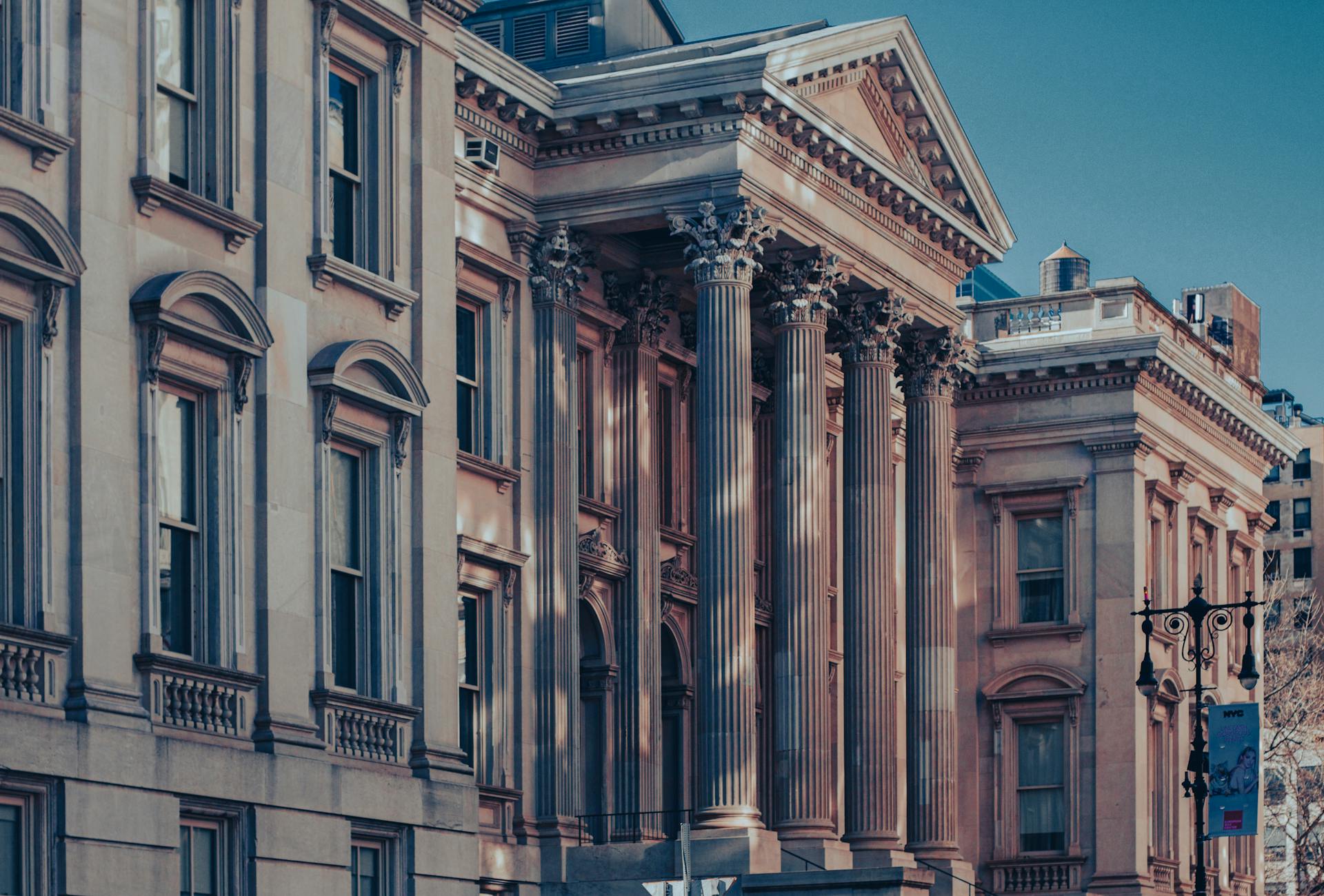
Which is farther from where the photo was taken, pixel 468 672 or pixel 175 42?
pixel 468 672

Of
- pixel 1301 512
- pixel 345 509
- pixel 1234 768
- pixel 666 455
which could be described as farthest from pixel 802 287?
pixel 1301 512

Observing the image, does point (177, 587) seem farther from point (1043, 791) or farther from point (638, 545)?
point (1043, 791)

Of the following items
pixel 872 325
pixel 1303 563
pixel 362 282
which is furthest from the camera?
pixel 1303 563

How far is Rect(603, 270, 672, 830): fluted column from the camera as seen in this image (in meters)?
40.6

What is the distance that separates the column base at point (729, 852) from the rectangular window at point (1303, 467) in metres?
81.8

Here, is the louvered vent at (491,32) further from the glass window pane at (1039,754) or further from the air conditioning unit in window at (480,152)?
the glass window pane at (1039,754)

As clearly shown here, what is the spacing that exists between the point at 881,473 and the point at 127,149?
65.0ft

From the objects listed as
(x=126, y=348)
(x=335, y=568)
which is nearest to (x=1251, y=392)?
(x=335, y=568)

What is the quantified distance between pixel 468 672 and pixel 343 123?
9.62 meters

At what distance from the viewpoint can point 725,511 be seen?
38.5 m

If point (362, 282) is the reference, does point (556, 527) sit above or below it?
below

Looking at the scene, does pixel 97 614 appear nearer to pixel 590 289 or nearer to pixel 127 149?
pixel 127 149

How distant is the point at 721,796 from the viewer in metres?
37.8

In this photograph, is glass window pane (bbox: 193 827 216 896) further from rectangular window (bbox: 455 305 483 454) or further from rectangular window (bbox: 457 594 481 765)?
rectangular window (bbox: 455 305 483 454)
